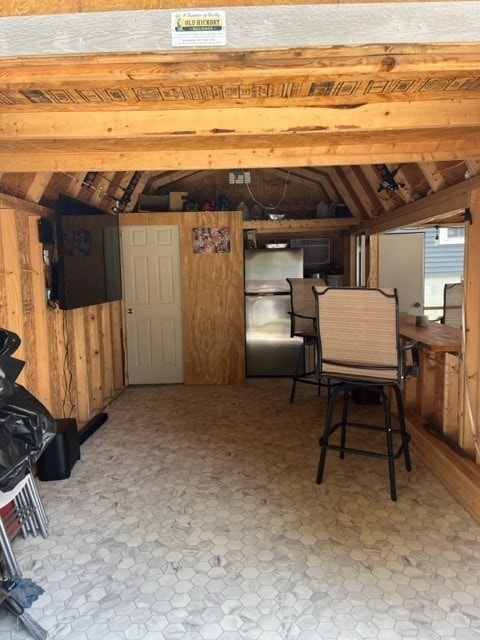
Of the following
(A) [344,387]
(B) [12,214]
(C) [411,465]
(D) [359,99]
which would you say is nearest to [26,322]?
(B) [12,214]

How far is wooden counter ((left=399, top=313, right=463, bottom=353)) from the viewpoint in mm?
2754

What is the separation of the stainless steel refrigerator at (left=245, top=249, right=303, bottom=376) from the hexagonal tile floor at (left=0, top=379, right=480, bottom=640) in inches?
82.5

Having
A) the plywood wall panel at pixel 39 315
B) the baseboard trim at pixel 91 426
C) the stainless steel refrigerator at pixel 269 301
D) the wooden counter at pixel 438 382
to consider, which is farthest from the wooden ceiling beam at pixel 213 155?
the stainless steel refrigerator at pixel 269 301

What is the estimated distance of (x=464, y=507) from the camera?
2371 mm

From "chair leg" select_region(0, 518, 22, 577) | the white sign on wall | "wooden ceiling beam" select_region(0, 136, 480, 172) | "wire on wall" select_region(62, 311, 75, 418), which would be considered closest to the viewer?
the white sign on wall

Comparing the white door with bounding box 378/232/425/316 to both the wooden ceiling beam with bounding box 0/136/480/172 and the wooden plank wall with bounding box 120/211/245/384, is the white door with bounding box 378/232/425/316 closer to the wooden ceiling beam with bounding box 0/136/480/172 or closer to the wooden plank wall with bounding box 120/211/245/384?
the wooden plank wall with bounding box 120/211/245/384

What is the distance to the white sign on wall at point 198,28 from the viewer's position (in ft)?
3.65

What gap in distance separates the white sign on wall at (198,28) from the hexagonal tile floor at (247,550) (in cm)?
202

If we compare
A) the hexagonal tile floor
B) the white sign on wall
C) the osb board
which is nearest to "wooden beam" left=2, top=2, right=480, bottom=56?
the white sign on wall

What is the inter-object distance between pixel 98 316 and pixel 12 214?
1757mm

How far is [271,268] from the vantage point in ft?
17.4

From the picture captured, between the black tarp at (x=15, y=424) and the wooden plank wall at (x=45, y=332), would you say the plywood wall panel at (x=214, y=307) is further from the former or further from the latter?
the black tarp at (x=15, y=424)

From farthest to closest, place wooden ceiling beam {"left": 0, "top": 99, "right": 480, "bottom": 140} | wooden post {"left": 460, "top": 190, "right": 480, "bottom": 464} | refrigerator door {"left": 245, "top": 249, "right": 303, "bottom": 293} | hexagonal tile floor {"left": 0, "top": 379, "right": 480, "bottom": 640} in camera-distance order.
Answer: refrigerator door {"left": 245, "top": 249, "right": 303, "bottom": 293}, wooden post {"left": 460, "top": 190, "right": 480, "bottom": 464}, wooden ceiling beam {"left": 0, "top": 99, "right": 480, "bottom": 140}, hexagonal tile floor {"left": 0, "top": 379, "right": 480, "bottom": 640}

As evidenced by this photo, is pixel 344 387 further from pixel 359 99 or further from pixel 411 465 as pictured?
pixel 359 99
